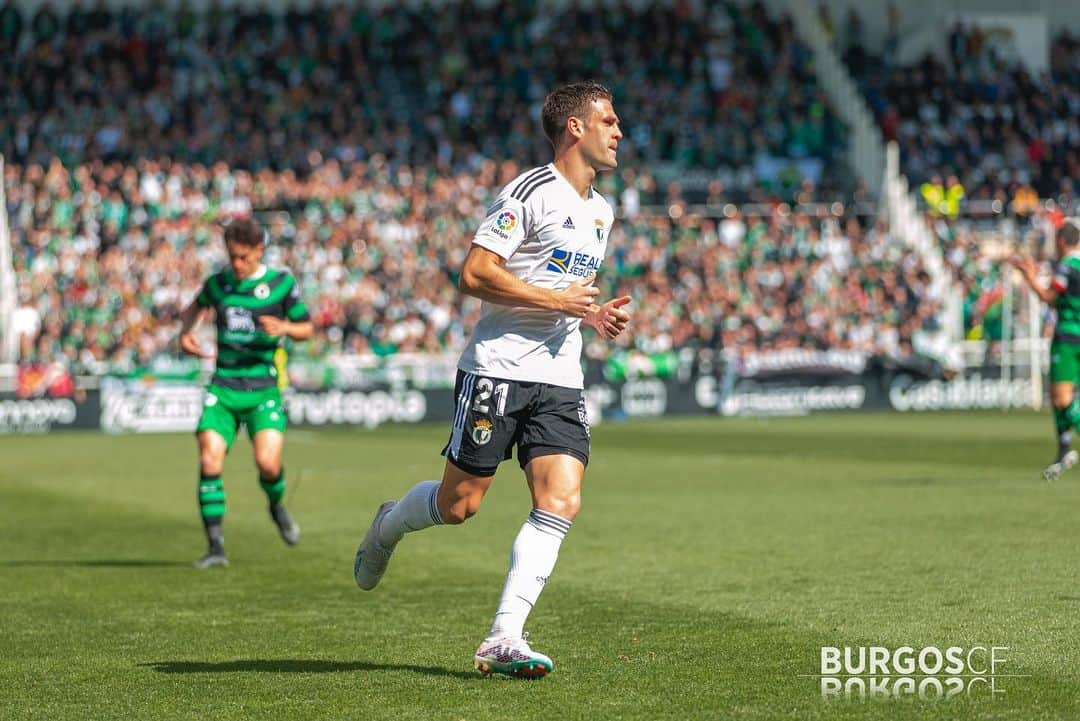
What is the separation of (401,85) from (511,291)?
36661mm

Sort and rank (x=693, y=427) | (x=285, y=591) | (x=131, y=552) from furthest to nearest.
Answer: (x=693, y=427) → (x=131, y=552) → (x=285, y=591)

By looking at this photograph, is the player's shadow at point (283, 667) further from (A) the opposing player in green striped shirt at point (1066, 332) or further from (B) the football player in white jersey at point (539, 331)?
(A) the opposing player in green striped shirt at point (1066, 332)

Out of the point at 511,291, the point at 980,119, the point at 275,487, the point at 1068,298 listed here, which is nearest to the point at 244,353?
the point at 275,487

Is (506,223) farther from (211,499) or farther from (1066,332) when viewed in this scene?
(1066,332)

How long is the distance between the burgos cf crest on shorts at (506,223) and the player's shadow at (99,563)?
5.85 m

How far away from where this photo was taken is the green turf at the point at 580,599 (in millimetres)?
6492

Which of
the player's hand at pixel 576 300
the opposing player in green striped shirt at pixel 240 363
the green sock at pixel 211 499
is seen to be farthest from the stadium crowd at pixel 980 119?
the player's hand at pixel 576 300

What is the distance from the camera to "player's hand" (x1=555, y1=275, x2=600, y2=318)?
22.4ft

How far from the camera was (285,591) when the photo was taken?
10.3m

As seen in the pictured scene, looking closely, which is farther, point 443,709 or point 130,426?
point 130,426

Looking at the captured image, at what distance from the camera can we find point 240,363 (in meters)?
12.0

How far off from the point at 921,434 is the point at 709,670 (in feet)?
70.6

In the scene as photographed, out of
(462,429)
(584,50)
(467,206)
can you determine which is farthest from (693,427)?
(462,429)

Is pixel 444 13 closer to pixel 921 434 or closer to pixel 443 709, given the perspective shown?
pixel 921 434
